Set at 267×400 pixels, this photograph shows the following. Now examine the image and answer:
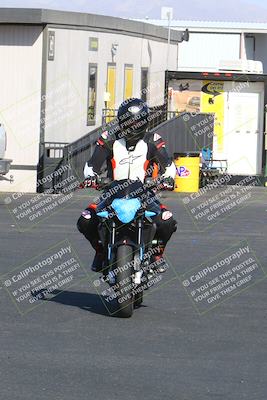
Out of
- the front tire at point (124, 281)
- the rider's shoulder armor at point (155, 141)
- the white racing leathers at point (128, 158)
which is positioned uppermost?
the rider's shoulder armor at point (155, 141)

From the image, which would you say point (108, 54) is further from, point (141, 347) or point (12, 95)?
point (141, 347)

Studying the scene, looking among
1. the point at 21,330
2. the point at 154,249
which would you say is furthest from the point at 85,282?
the point at 21,330

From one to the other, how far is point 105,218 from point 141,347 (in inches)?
66.4

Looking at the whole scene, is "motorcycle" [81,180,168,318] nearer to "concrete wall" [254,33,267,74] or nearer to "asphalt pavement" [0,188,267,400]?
"asphalt pavement" [0,188,267,400]

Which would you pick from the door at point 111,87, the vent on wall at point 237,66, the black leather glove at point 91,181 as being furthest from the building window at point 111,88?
the black leather glove at point 91,181

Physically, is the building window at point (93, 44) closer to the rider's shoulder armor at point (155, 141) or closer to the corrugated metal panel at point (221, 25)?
the corrugated metal panel at point (221, 25)

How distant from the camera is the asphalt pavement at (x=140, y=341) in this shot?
23.7ft

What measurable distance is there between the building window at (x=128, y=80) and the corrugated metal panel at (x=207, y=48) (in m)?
7.23

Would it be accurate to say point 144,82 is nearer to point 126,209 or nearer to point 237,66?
point 237,66

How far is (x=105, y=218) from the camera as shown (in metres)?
9.95

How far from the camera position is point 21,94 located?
27.1 m

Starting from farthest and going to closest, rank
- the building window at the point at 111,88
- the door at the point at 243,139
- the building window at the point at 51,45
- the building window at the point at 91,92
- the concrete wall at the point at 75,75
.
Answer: the door at the point at 243,139 → the building window at the point at 111,88 → the building window at the point at 91,92 → the concrete wall at the point at 75,75 → the building window at the point at 51,45

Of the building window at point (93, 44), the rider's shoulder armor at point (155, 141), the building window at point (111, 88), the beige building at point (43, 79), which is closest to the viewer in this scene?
the rider's shoulder armor at point (155, 141)

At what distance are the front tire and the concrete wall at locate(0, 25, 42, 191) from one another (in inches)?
677
